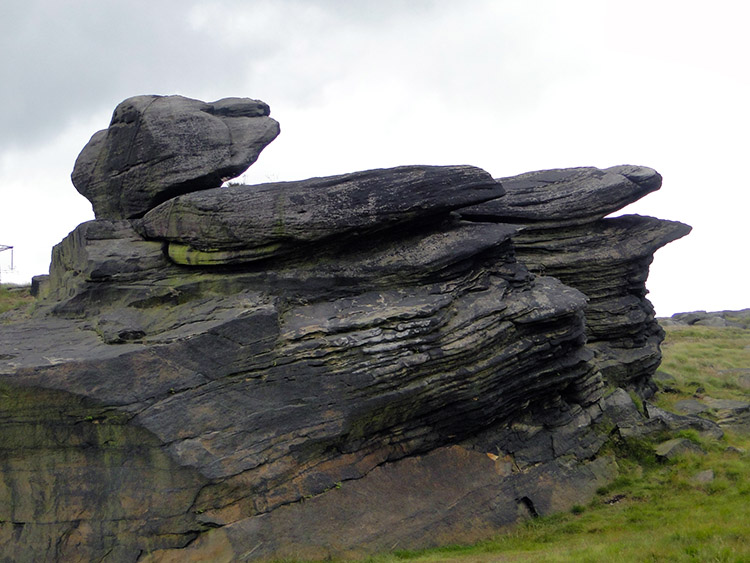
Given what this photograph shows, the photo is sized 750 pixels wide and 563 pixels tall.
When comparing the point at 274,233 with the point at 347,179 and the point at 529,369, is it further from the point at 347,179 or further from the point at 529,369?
the point at 529,369

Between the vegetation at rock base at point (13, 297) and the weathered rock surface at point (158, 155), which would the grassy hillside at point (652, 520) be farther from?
the vegetation at rock base at point (13, 297)

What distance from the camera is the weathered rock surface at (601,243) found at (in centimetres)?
2580

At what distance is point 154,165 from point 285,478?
10.4 m

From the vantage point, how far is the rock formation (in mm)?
14961

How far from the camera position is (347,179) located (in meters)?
18.0

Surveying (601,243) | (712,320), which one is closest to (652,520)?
(601,243)

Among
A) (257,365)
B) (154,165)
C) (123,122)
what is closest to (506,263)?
(257,365)

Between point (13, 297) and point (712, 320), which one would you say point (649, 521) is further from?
point (712, 320)

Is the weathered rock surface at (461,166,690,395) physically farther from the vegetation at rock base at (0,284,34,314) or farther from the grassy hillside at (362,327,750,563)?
the vegetation at rock base at (0,284,34,314)

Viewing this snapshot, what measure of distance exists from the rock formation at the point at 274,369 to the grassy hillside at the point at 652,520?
29.8 inches

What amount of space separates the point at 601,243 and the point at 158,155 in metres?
18.1

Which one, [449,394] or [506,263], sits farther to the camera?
[506,263]

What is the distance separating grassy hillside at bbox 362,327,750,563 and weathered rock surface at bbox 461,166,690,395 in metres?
5.29

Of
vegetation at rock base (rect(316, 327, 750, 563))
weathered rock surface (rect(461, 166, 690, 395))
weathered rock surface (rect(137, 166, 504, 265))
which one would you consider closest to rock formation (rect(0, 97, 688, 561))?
weathered rock surface (rect(137, 166, 504, 265))
